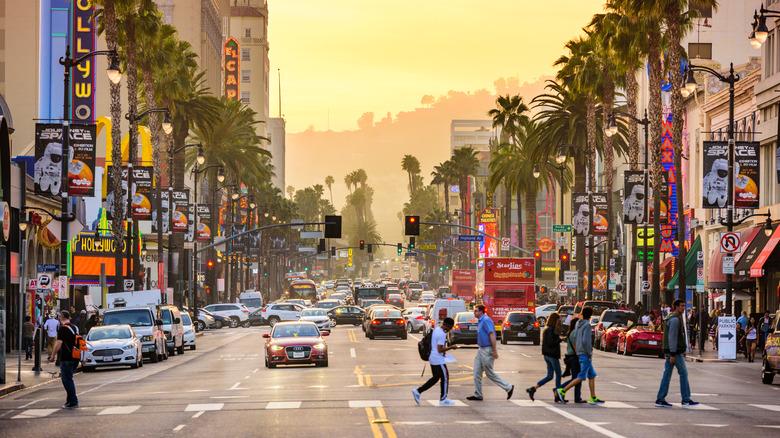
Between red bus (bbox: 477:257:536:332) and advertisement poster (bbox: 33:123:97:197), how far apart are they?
22.9 m

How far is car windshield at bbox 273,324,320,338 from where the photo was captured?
1391 inches

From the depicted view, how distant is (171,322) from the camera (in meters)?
45.6

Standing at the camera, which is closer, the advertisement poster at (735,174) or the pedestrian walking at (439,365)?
the pedestrian walking at (439,365)

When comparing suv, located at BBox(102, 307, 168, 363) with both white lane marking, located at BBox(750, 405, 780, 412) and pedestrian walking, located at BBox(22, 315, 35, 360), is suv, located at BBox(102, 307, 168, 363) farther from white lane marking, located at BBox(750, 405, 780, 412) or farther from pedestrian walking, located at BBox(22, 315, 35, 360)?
white lane marking, located at BBox(750, 405, 780, 412)

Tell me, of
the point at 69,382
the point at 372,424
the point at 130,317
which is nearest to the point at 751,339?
the point at 130,317

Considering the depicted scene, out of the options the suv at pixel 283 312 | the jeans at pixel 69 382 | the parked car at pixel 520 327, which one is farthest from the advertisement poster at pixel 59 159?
the suv at pixel 283 312

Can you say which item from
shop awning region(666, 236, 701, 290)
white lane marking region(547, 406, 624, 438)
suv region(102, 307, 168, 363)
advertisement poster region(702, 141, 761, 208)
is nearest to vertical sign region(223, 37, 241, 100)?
shop awning region(666, 236, 701, 290)

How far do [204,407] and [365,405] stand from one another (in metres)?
3.14

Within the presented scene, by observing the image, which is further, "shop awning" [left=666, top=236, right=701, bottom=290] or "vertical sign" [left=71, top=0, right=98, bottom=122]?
"vertical sign" [left=71, top=0, right=98, bottom=122]

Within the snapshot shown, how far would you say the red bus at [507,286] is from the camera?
57.7 metres

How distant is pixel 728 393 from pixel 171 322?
26.0 metres

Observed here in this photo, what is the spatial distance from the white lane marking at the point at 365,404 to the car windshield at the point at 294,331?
12902 mm

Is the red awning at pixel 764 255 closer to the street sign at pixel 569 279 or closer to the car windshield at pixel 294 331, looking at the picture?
the car windshield at pixel 294 331

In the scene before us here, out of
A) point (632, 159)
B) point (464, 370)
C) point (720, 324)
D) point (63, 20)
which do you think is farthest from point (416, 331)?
point (63, 20)
